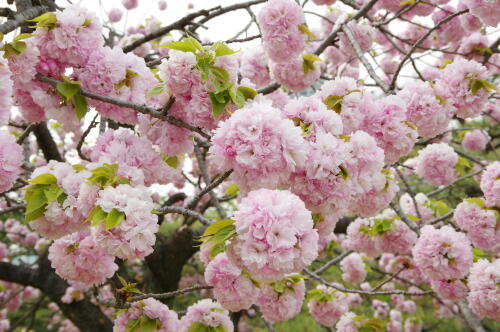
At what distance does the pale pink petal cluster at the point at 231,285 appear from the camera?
172cm

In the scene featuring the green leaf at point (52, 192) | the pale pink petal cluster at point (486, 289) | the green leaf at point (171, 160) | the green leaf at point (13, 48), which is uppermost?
the green leaf at point (13, 48)

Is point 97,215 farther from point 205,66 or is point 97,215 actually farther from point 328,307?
point 328,307

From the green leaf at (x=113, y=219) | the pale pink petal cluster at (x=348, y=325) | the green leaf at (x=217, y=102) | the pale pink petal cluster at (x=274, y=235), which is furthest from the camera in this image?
the pale pink petal cluster at (x=348, y=325)

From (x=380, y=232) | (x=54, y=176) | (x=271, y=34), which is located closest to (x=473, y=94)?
(x=271, y=34)

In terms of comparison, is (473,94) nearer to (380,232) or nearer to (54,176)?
(380,232)

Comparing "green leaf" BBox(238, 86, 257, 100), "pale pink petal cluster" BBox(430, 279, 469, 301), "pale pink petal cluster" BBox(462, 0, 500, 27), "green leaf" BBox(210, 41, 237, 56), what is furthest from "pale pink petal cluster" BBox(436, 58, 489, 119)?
"green leaf" BBox(210, 41, 237, 56)

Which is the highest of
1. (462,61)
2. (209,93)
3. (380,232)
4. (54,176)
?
(462,61)

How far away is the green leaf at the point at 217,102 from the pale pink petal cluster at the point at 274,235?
17.4 inches

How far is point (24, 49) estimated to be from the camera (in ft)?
4.62

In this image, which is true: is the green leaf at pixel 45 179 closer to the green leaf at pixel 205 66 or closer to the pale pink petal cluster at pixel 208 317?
the green leaf at pixel 205 66

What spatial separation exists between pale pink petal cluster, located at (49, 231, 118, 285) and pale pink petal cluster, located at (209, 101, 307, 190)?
3.18 feet

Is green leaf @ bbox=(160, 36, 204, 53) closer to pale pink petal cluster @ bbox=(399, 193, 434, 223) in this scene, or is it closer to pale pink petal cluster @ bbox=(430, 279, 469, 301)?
pale pink petal cluster @ bbox=(430, 279, 469, 301)

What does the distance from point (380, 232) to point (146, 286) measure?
292cm

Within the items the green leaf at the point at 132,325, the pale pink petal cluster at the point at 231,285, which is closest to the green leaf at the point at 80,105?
the pale pink petal cluster at the point at 231,285
